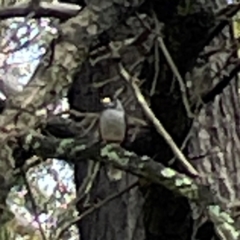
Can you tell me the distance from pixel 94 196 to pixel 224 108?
48 centimetres

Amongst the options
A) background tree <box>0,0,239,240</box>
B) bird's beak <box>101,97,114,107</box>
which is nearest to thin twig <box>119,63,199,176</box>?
background tree <box>0,0,239,240</box>

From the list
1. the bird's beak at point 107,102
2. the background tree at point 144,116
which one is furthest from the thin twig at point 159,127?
A: the bird's beak at point 107,102

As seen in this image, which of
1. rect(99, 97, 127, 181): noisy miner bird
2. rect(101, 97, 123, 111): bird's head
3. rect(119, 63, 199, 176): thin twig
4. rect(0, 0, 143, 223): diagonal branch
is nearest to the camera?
rect(0, 0, 143, 223): diagonal branch

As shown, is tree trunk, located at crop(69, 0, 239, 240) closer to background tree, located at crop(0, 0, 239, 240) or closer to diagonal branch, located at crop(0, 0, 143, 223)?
background tree, located at crop(0, 0, 239, 240)

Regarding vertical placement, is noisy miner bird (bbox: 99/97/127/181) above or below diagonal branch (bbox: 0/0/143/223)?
below

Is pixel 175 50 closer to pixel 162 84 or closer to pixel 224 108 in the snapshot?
pixel 162 84

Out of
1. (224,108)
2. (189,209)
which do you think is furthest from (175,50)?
(224,108)

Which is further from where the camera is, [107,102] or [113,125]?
[107,102]

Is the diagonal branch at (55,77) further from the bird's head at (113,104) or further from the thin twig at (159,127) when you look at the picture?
the bird's head at (113,104)

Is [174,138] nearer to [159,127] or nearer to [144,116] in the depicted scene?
[144,116]

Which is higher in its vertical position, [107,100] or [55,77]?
[55,77]

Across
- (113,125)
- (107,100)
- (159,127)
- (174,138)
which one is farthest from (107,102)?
(159,127)

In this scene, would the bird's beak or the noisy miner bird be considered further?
the bird's beak

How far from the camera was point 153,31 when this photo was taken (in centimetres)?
192
